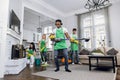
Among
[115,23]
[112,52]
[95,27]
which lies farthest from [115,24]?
[112,52]

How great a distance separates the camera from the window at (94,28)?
5.34 m

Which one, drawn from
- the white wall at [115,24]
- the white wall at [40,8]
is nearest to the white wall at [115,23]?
the white wall at [115,24]

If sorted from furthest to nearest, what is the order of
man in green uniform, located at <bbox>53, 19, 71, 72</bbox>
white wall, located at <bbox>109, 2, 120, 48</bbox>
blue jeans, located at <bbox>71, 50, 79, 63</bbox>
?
white wall, located at <bbox>109, 2, 120, 48</bbox>
blue jeans, located at <bbox>71, 50, 79, 63</bbox>
man in green uniform, located at <bbox>53, 19, 71, 72</bbox>

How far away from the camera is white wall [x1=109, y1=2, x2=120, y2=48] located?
4.89 metres

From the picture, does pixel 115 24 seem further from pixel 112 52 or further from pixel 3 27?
pixel 3 27

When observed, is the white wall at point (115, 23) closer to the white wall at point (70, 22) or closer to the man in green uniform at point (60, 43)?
the white wall at point (70, 22)

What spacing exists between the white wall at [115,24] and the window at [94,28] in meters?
0.34

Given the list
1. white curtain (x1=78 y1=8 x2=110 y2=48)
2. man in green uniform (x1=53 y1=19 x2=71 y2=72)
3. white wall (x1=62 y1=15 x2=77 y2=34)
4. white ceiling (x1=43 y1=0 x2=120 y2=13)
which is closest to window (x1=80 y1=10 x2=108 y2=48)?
white curtain (x1=78 y1=8 x2=110 y2=48)

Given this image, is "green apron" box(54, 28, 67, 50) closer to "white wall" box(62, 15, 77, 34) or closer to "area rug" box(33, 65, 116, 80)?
"area rug" box(33, 65, 116, 80)

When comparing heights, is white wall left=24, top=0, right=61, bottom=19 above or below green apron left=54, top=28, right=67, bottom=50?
above

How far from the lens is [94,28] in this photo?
5660 mm

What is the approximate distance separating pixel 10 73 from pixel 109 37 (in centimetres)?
451

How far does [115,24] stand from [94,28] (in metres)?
1.04

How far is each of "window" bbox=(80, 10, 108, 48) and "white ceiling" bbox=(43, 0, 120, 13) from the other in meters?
0.63
